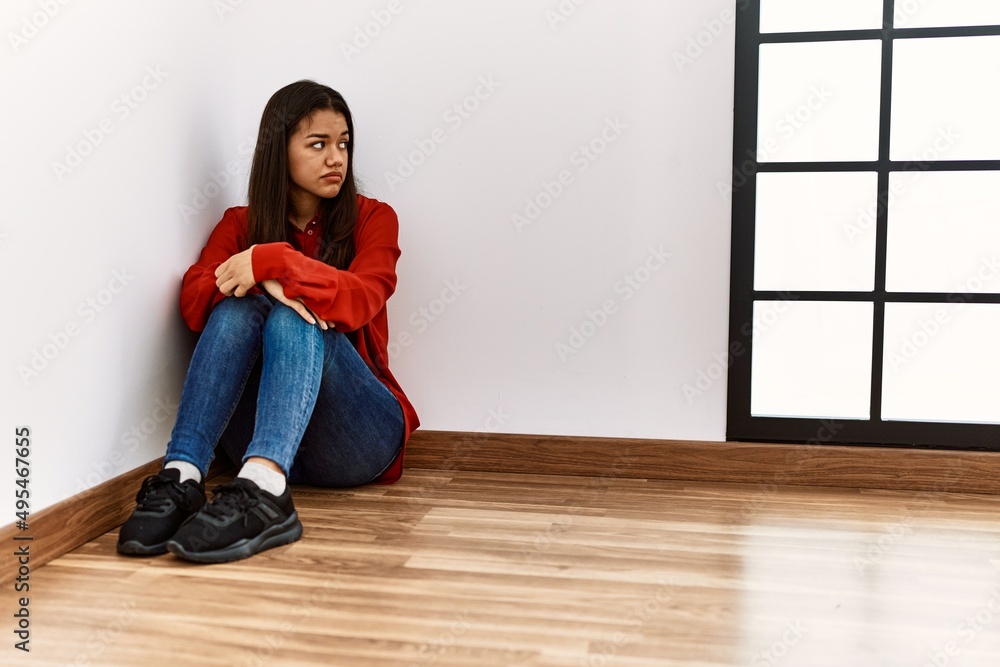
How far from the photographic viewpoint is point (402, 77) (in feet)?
6.98

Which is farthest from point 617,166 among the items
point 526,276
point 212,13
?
point 212,13

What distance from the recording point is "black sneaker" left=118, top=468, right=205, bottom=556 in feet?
4.91

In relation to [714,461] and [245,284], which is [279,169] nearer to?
[245,284]

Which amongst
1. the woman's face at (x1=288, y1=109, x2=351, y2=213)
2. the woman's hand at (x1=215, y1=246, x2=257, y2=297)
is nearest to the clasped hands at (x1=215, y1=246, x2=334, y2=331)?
the woman's hand at (x1=215, y1=246, x2=257, y2=297)

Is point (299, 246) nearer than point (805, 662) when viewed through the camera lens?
No

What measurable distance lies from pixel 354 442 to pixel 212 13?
1062mm

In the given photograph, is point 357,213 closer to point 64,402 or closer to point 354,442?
point 354,442

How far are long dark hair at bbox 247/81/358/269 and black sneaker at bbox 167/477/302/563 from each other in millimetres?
606

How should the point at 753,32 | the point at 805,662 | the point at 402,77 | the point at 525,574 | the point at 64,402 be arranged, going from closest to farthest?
the point at 805,662 → the point at 525,574 → the point at 64,402 → the point at 753,32 → the point at 402,77
